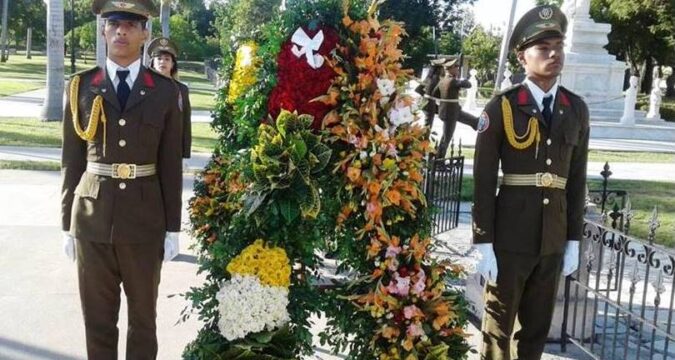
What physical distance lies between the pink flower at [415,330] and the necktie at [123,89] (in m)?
1.62

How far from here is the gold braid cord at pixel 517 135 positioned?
10.3 ft

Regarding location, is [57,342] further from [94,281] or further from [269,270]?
[269,270]

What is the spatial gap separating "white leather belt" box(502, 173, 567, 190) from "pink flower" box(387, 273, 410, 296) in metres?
0.72

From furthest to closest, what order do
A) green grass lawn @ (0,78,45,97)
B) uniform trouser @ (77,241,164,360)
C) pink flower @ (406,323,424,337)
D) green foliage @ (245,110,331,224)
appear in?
green grass lawn @ (0,78,45,97)
uniform trouser @ (77,241,164,360)
pink flower @ (406,323,424,337)
green foliage @ (245,110,331,224)

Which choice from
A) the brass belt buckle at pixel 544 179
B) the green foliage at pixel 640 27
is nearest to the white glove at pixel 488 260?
the brass belt buckle at pixel 544 179

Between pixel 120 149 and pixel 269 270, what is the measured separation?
896 mm

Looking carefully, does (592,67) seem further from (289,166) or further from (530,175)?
(289,166)

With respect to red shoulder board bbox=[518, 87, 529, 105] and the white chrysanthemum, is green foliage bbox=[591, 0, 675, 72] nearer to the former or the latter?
red shoulder board bbox=[518, 87, 529, 105]

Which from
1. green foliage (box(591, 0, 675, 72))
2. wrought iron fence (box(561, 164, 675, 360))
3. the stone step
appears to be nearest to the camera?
wrought iron fence (box(561, 164, 675, 360))

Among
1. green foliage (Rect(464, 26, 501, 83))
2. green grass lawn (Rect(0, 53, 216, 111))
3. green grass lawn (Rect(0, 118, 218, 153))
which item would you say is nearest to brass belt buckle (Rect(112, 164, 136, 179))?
green grass lawn (Rect(0, 118, 218, 153))

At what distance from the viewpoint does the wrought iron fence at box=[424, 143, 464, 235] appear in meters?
6.48

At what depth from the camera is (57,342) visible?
13.4 feet

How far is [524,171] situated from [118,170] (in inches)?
73.9

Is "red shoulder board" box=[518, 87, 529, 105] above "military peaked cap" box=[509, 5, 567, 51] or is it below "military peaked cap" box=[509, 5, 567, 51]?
below
